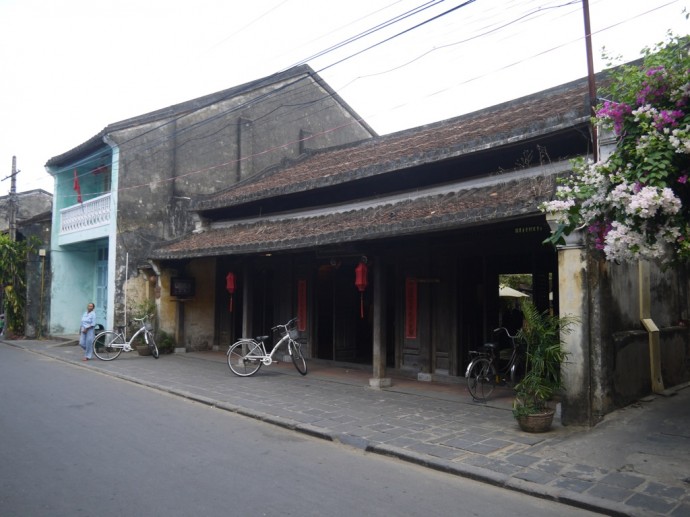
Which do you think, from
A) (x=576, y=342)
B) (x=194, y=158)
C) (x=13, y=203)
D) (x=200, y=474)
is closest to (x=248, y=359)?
(x=200, y=474)

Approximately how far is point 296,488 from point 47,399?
20.0 feet

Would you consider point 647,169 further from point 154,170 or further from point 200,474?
point 154,170

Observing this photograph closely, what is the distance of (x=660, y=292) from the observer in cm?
983

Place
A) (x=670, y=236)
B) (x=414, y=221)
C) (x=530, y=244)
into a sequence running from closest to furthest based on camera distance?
(x=670, y=236), (x=414, y=221), (x=530, y=244)

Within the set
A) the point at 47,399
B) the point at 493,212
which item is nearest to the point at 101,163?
the point at 47,399

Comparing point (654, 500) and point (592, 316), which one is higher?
point (592, 316)

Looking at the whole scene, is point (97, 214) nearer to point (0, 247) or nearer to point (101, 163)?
point (101, 163)

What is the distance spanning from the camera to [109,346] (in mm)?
14672

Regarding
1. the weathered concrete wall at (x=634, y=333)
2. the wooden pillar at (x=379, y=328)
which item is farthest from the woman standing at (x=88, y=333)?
the weathered concrete wall at (x=634, y=333)

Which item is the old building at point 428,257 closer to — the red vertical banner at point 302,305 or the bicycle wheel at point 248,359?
the red vertical banner at point 302,305

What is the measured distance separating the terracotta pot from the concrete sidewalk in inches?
4.3

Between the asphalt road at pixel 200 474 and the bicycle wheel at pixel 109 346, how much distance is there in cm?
655

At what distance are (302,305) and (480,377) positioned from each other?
620 centimetres

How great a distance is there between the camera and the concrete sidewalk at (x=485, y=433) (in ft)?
16.4
